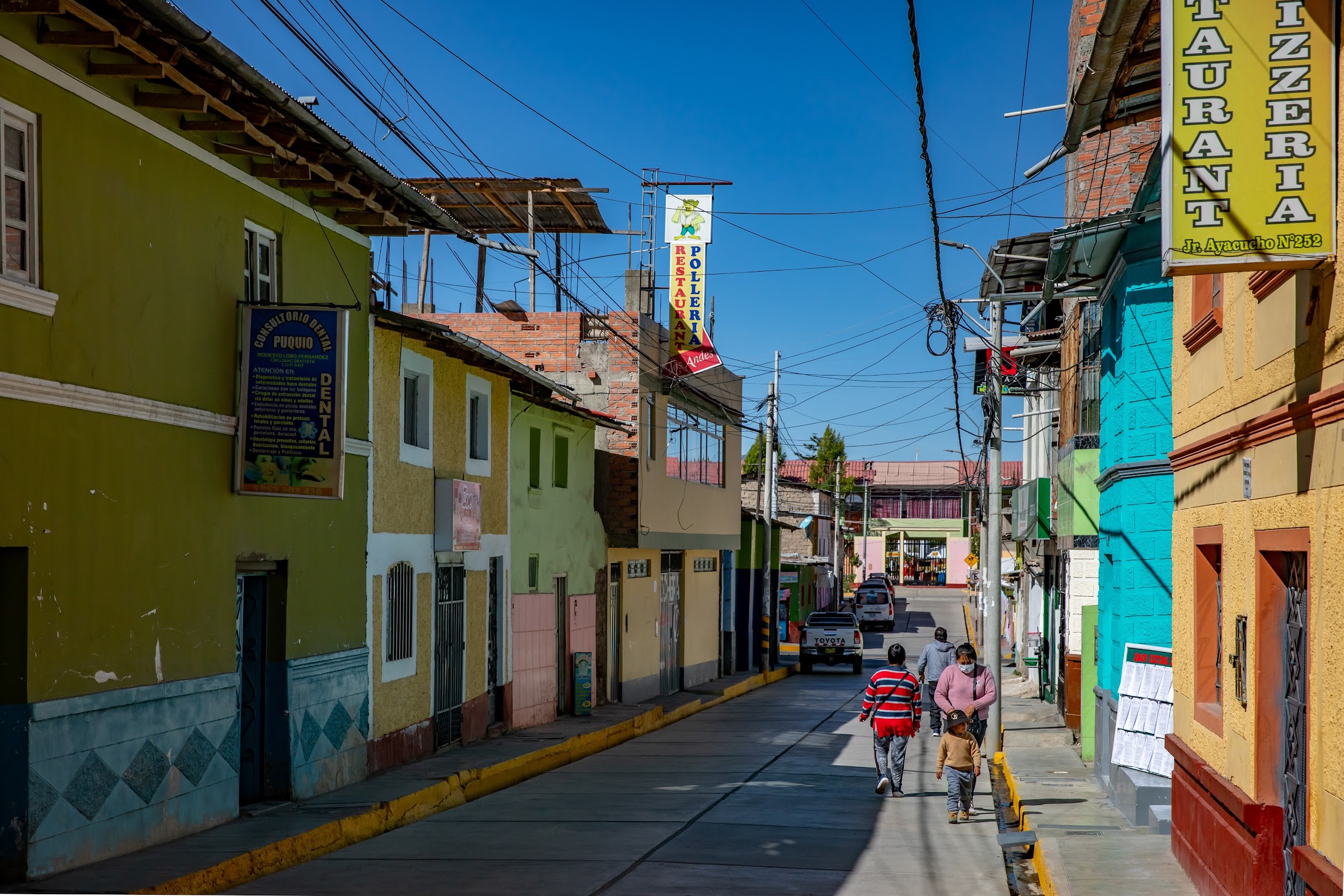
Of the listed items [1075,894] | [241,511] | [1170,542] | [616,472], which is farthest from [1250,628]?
[616,472]

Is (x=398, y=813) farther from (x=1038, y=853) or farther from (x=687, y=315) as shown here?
(x=687, y=315)

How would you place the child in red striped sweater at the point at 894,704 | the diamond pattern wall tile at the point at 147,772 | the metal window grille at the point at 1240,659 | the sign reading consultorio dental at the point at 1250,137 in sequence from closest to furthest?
1. the sign reading consultorio dental at the point at 1250,137
2. the metal window grille at the point at 1240,659
3. the diamond pattern wall tile at the point at 147,772
4. the child in red striped sweater at the point at 894,704

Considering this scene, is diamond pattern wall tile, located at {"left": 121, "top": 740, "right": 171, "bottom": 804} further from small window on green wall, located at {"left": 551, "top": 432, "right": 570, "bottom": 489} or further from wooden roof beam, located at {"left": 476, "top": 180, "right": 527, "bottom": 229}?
wooden roof beam, located at {"left": 476, "top": 180, "right": 527, "bottom": 229}

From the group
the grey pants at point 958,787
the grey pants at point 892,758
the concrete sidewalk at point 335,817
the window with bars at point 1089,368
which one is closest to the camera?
the concrete sidewalk at point 335,817

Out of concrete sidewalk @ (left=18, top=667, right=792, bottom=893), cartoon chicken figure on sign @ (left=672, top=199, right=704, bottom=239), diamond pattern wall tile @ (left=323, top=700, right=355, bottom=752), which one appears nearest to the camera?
concrete sidewalk @ (left=18, top=667, right=792, bottom=893)

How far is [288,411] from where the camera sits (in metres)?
12.3

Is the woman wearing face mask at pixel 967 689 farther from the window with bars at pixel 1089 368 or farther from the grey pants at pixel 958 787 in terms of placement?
the window with bars at pixel 1089 368

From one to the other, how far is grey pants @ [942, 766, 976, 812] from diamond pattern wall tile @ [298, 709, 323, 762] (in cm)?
668

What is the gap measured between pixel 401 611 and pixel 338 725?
7.99 feet

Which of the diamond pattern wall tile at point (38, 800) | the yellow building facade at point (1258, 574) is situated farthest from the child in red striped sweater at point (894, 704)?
the diamond pattern wall tile at point (38, 800)

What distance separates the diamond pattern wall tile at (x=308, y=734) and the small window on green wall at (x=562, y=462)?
10.8 m

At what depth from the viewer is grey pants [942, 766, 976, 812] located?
13.8 meters

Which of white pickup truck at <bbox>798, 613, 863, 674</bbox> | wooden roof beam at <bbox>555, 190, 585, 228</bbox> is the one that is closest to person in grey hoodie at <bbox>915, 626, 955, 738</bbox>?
wooden roof beam at <bbox>555, 190, 585, 228</bbox>

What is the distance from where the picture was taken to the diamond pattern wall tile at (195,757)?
454 inches
